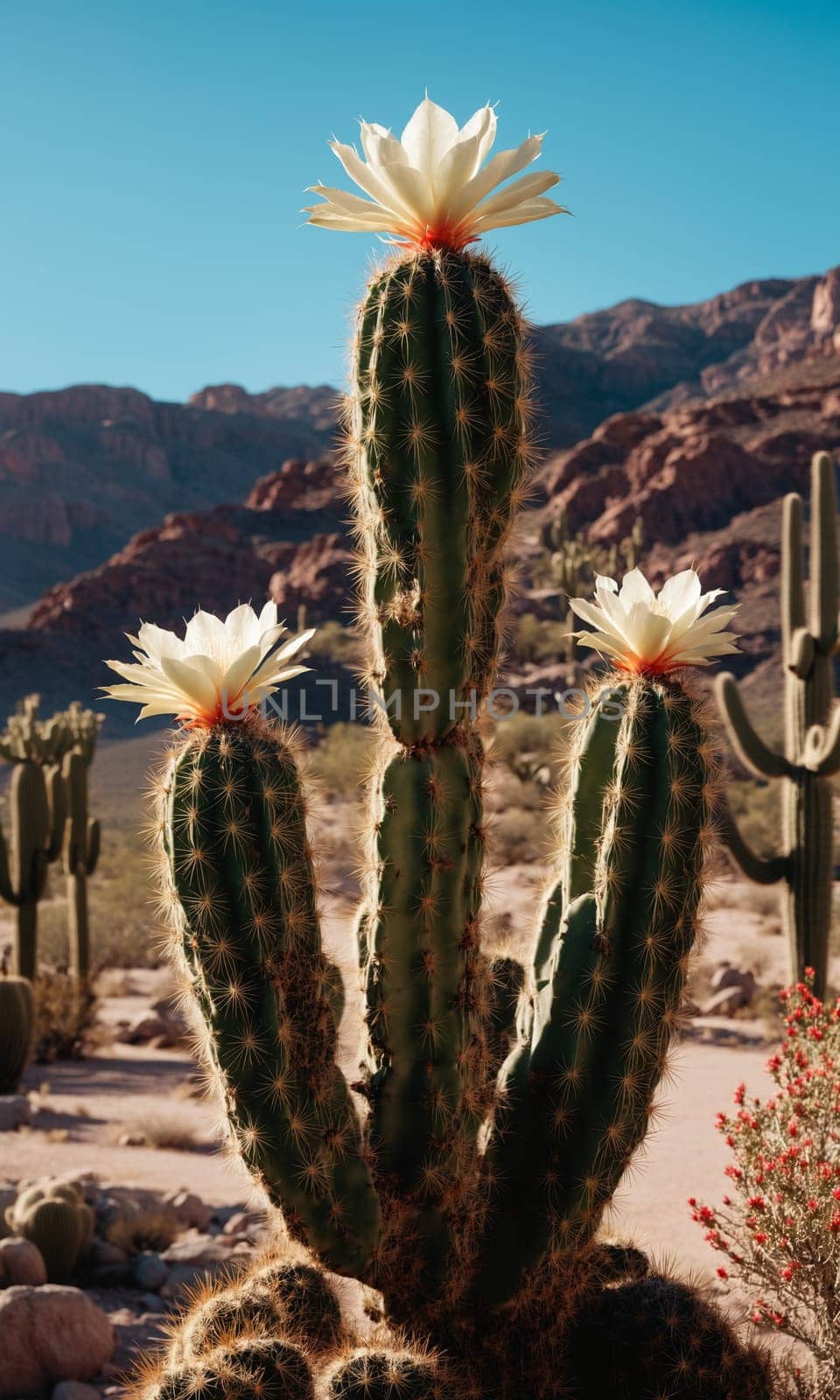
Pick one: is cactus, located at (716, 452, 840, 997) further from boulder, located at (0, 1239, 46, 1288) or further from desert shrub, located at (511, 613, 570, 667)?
desert shrub, located at (511, 613, 570, 667)

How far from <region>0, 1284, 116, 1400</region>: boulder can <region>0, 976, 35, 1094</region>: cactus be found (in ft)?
16.7

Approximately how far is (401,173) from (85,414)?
11636 cm

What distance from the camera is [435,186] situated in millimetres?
3525

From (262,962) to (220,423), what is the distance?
122115 mm

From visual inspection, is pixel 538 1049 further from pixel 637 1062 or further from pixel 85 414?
pixel 85 414

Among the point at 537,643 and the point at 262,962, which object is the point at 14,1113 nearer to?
the point at 262,962

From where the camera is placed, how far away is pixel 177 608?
61.8m

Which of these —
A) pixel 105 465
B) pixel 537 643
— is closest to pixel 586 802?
pixel 537 643

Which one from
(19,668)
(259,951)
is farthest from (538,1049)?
(19,668)

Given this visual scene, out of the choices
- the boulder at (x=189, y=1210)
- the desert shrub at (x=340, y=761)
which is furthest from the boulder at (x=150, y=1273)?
the desert shrub at (x=340, y=761)

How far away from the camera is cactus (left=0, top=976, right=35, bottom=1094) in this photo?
9.66m

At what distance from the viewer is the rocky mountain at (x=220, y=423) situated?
300 feet

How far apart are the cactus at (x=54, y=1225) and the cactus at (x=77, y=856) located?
8.09 m

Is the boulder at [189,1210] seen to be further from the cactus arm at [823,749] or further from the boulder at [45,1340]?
the cactus arm at [823,749]
